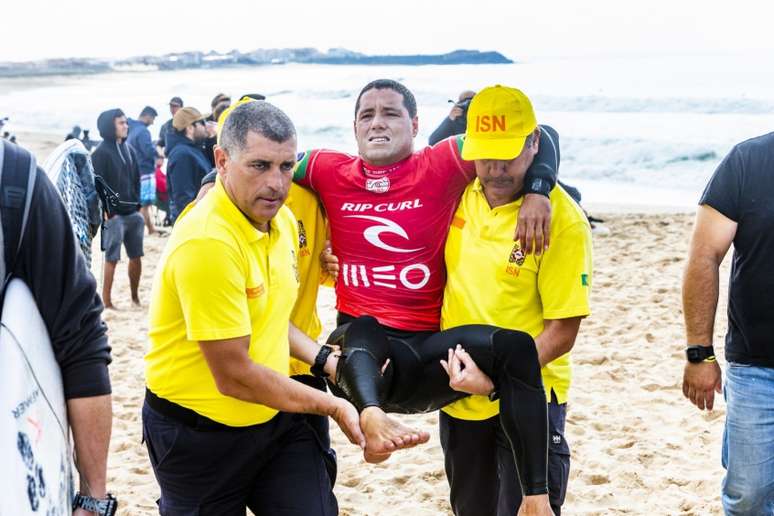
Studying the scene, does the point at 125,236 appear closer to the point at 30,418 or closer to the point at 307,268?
the point at 307,268

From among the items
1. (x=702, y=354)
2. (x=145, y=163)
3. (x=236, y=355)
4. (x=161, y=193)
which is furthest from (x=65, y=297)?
(x=161, y=193)

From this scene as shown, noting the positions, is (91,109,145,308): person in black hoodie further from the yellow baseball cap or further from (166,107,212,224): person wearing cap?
the yellow baseball cap

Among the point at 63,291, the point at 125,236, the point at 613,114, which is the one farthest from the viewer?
the point at 613,114

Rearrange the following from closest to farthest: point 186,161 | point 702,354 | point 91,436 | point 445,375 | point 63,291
Result: 1. point 63,291
2. point 91,436
3. point 445,375
4. point 702,354
5. point 186,161

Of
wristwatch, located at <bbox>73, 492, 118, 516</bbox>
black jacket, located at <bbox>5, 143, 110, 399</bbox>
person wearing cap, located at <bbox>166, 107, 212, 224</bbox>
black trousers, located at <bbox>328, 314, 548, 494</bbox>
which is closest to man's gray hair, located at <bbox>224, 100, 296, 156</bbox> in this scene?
black jacket, located at <bbox>5, 143, 110, 399</bbox>

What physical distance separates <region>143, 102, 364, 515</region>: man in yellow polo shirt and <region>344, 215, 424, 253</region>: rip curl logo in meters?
0.59

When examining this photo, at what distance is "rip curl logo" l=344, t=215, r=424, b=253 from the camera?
142 inches

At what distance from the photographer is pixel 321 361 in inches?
132

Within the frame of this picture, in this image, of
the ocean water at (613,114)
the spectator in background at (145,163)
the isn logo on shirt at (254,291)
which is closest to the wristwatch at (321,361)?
the isn logo on shirt at (254,291)

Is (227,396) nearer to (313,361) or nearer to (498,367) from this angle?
(313,361)

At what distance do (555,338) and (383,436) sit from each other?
2.81 ft

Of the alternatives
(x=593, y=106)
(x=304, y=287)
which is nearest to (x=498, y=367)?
(x=304, y=287)

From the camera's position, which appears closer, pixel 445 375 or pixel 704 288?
pixel 445 375

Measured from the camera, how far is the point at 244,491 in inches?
120
